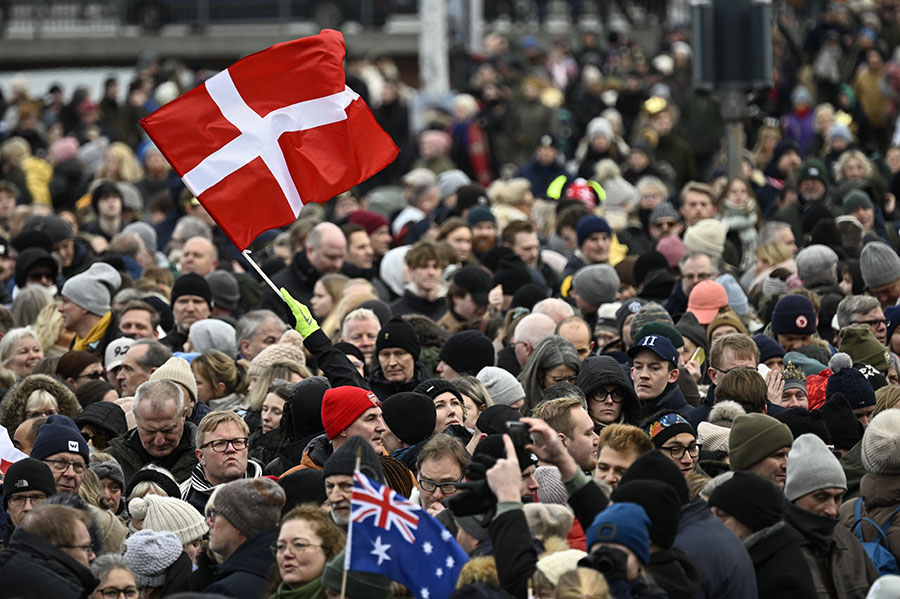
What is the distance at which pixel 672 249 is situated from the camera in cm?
1391

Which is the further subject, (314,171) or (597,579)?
(314,171)

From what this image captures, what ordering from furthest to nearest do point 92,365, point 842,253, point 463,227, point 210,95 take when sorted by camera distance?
point 463,227 → point 842,253 → point 92,365 → point 210,95

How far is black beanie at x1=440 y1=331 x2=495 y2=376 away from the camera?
10.4 m

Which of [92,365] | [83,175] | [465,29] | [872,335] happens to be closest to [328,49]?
[92,365]

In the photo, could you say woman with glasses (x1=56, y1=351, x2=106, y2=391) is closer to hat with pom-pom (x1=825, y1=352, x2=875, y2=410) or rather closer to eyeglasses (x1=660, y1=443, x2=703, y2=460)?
eyeglasses (x1=660, y1=443, x2=703, y2=460)

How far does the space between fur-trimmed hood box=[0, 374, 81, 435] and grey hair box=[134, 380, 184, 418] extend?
0.66 m

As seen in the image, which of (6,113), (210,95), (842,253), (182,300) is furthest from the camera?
(6,113)

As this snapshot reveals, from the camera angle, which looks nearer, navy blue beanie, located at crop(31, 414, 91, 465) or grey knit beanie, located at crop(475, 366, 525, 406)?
navy blue beanie, located at crop(31, 414, 91, 465)

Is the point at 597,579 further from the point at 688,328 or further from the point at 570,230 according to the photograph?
the point at 570,230

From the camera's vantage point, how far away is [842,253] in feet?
43.7

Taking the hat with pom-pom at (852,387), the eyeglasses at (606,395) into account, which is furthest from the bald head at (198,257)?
the hat with pom-pom at (852,387)

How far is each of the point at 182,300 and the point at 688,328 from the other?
3669 millimetres

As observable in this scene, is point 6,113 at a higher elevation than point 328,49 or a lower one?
lower

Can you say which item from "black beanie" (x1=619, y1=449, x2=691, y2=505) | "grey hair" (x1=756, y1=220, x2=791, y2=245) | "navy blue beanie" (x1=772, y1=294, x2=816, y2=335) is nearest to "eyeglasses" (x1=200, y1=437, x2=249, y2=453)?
"black beanie" (x1=619, y1=449, x2=691, y2=505)
